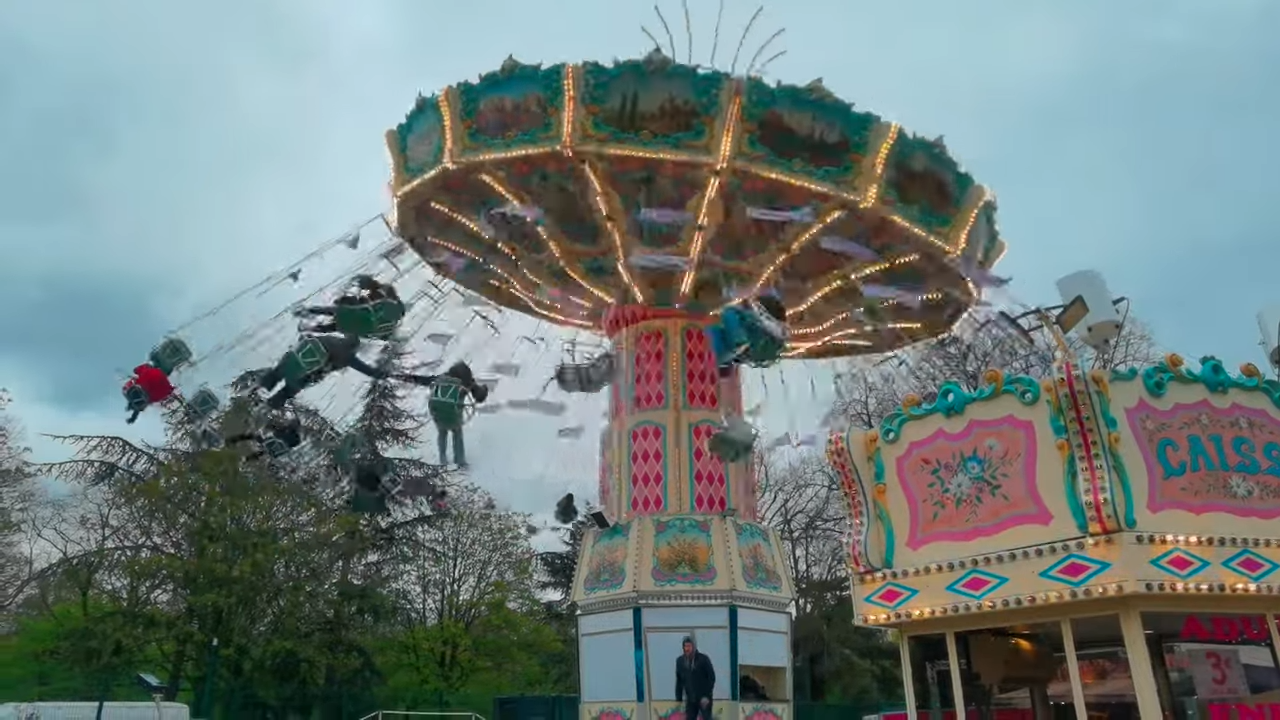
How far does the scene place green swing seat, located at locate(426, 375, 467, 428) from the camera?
36.3ft

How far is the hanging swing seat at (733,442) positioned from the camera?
40.3 feet

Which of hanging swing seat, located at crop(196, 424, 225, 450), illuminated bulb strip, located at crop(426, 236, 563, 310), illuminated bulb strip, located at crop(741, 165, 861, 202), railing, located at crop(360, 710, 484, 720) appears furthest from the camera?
railing, located at crop(360, 710, 484, 720)

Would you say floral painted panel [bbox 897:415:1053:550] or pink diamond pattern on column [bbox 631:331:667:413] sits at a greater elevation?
pink diamond pattern on column [bbox 631:331:667:413]

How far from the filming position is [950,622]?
25.4ft

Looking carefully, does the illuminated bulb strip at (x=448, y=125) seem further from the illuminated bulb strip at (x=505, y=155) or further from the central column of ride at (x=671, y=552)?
the central column of ride at (x=671, y=552)

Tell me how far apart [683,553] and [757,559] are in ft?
3.46

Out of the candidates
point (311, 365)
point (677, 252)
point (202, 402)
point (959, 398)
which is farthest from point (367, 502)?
point (959, 398)

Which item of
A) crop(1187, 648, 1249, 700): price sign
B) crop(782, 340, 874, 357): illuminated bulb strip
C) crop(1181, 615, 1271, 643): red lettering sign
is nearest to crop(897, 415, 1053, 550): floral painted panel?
crop(1181, 615, 1271, 643): red lettering sign

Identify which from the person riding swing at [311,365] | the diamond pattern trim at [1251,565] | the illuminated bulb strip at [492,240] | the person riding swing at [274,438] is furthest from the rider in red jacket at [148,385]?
the diamond pattern trim at [1251,565]

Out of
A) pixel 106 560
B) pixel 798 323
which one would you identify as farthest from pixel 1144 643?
pixel 106 560

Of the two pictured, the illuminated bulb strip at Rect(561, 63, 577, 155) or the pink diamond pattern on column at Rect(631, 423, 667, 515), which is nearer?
the illuminated bulb strip at Rect(561, 63, 577, 155)

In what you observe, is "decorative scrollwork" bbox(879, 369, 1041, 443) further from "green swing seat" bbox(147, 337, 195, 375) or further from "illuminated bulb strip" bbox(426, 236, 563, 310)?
"green swing seat" bbox(147, 337, 195, 375)

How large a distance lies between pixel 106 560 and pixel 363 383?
9.38 meters

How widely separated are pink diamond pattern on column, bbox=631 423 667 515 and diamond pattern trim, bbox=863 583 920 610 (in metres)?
5.25
